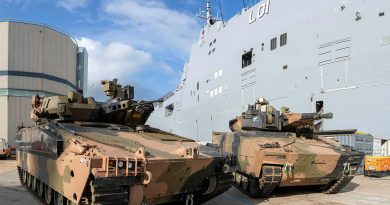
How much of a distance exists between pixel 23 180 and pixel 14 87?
21673 millimetres

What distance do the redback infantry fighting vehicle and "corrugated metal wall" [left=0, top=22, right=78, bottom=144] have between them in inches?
939

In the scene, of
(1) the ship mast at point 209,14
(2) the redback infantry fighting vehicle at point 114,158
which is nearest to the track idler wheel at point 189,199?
(2) the redback infantry fighting vehicle at point 114,158

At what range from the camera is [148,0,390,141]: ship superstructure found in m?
20.9

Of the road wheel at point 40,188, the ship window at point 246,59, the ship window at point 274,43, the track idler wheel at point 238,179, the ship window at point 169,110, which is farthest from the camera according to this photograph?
the ship window at point 169,110

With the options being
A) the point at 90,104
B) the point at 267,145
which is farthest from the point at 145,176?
the point at 267,145

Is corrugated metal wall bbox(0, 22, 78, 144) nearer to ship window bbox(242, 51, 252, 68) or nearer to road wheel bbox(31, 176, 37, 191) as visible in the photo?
ship window bbox(242, 51, 252, 68)

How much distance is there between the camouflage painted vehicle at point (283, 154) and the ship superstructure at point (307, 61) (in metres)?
7.37

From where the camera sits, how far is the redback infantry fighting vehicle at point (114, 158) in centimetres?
670

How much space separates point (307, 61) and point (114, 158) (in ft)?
63.5

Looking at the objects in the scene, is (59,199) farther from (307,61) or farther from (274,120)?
(307,61)

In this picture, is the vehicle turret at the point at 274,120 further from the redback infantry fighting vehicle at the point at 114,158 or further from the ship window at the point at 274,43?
the ship window at the point at 274,43

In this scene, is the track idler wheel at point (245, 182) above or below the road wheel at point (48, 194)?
below

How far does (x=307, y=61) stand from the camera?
79.3 ft

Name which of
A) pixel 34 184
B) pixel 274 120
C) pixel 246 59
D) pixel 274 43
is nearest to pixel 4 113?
pixel 246 59
